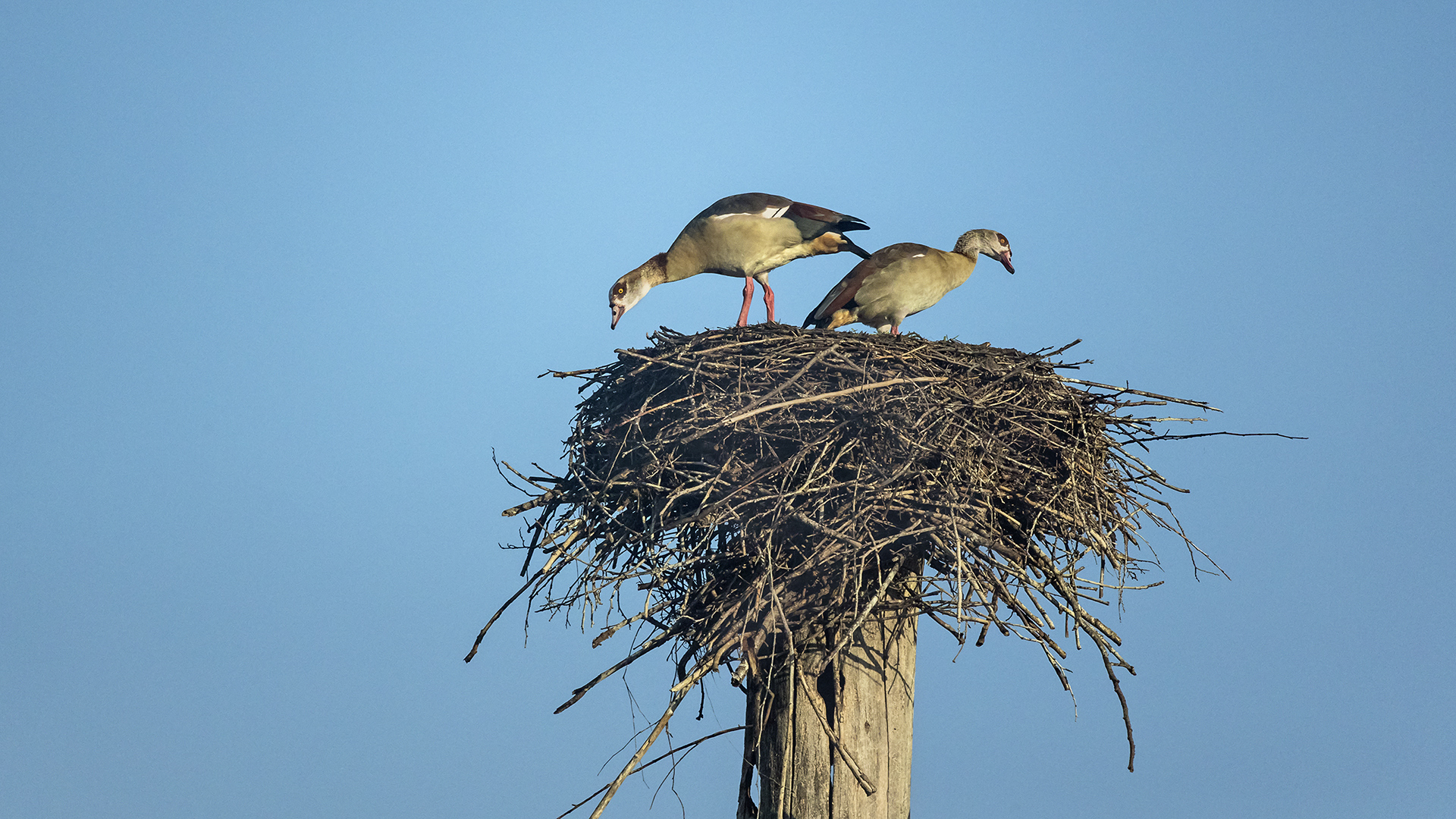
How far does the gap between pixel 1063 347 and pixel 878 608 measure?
2077 millimetres

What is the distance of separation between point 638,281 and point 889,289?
6.27 ft

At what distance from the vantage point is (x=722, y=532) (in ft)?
16.4

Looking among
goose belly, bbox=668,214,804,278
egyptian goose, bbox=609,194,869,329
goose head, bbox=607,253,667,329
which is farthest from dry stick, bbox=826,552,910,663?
goose head, bbox=607,253,667,329

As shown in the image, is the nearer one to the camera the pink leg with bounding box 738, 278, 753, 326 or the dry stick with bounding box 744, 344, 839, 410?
the dry stick with bounding box 744, 344, 839, 410

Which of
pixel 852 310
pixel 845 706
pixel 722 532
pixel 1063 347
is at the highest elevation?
pixel 852 310

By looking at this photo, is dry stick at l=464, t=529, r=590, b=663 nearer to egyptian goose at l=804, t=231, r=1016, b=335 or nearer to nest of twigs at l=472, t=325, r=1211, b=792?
nest of twigs at l=472, t=325, r=1211, b=792

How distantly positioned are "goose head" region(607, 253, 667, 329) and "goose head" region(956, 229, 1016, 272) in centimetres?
232

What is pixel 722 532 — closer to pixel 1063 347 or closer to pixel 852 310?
pixel 1063 347

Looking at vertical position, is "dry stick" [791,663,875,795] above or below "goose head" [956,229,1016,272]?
below

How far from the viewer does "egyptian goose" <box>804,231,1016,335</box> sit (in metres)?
7.63

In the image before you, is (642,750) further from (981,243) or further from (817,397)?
(981,243)

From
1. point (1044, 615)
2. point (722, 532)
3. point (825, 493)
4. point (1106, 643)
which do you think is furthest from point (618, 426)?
point (1106, 643)

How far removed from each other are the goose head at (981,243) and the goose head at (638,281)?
7.61 ft

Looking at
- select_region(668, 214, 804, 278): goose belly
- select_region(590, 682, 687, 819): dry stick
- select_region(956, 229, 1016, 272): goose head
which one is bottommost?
select_region(590, 682, 687, 819): dry stick
